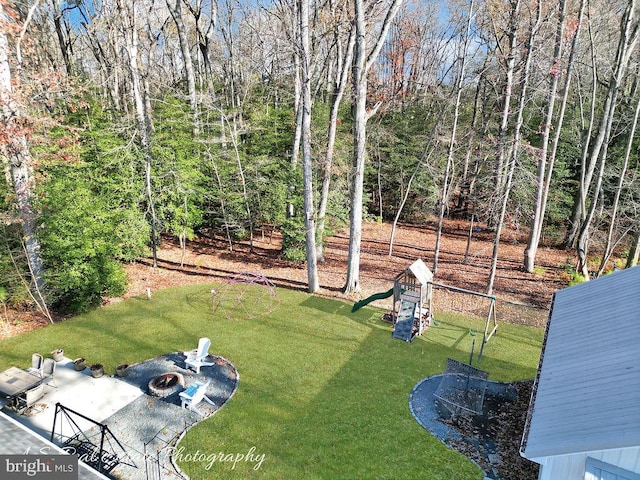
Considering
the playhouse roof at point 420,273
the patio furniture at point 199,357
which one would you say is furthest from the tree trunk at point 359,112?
the patio furniture at point 199,357

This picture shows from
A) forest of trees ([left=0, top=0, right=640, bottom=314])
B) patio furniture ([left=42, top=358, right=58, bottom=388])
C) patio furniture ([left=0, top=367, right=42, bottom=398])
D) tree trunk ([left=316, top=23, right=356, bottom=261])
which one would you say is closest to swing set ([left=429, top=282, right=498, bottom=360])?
forest of trees ([left=0, top=0, right=640, bottom=314])

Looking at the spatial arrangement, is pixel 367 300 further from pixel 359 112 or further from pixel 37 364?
pixel 37 364

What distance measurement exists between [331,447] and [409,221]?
25744 millimetres

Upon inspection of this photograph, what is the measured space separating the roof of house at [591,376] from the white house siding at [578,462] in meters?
0.20

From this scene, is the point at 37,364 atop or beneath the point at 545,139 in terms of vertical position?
beneath

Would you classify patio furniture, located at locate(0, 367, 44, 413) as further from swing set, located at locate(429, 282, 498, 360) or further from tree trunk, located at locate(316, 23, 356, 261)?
tree trunk, located at locate(316, 23, 356, 261)

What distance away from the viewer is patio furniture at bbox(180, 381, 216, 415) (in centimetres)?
854

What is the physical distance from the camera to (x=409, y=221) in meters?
31.5

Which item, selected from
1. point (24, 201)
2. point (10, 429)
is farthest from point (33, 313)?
point (10, 429)

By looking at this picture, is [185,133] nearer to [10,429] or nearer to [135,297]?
[135,297]

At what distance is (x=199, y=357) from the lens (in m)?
10.2

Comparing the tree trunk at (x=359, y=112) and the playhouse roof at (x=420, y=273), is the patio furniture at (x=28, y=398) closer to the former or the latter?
the tree trunk at (x=359, y=112)

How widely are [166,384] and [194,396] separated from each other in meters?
1.17

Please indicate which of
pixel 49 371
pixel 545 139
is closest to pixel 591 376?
pixel 49 371
